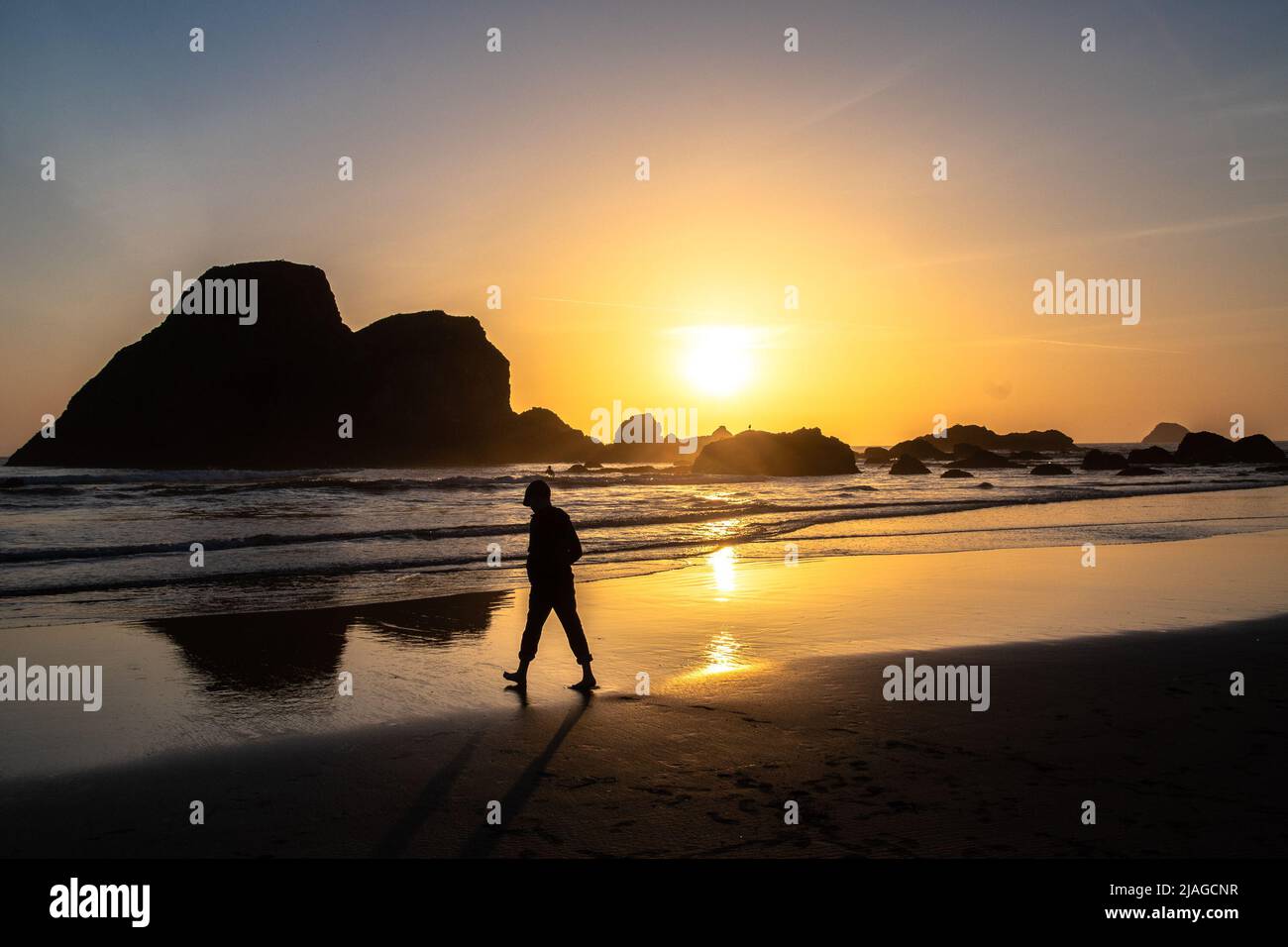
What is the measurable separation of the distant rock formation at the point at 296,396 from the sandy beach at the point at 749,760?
125 meters

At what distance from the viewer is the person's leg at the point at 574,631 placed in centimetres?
845

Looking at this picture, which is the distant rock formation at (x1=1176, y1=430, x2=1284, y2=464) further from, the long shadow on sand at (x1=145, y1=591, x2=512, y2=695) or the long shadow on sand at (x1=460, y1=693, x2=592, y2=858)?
the long shadow on sand at (x1=460, y1=693, x2=592, y2=858)

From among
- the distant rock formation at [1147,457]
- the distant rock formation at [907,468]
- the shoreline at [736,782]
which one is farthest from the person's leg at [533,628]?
the distant rock formation at [1147,457]

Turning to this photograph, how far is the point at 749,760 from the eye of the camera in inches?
240

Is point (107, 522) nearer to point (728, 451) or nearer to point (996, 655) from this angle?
point (996, 655)

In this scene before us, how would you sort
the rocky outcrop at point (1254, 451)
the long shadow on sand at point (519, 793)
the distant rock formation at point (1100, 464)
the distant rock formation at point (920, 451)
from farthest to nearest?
the distant rock formation at point (920, 451) < the rocky outcrop at point (1254, 451) < the distant rock formation at point (1100, 464) < the long shadow on sand at point (519, 793)

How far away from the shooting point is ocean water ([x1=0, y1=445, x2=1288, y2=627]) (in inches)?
606

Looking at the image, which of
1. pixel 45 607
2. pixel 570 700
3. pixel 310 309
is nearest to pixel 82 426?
pixel 310 309

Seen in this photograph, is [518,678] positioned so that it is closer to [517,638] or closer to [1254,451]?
[517,638]

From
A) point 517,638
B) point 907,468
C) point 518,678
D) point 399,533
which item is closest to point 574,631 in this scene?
point 518,678

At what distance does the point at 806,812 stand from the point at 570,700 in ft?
11.0

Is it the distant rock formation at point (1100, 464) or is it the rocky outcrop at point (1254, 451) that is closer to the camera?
the distant rock formation at point (1100, 464)

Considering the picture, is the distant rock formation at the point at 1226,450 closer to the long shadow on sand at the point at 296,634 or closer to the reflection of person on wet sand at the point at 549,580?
the long shadow on sand at the point at 296,634

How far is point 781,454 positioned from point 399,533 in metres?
47.5
